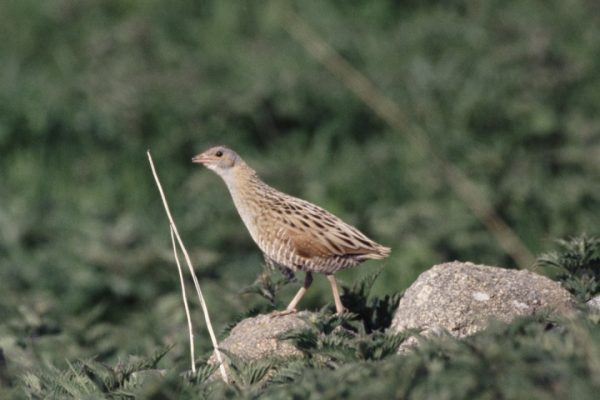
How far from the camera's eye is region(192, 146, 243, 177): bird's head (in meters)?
7.83

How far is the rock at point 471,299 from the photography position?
6520 mm

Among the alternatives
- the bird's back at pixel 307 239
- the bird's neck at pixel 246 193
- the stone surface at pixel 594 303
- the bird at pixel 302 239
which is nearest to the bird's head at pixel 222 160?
the bird's neck at pixel 246 193

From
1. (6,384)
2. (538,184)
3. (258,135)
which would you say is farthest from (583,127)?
(6,384)

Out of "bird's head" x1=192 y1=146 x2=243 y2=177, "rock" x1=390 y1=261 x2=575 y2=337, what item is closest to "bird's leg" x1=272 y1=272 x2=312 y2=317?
"rock" x1=390 y1=261 x2=575 y2=337

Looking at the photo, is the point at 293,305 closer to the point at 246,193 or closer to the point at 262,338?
the point at 262,338

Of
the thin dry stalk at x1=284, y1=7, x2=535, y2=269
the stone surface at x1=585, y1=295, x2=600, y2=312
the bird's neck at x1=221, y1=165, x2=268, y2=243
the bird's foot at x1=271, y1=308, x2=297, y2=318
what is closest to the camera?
the stone surface at x1=585, y1=295, x2=600, y2=312

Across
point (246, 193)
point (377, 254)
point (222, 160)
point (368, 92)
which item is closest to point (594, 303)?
point (377, 254)

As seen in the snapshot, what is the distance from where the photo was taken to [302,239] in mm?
7238

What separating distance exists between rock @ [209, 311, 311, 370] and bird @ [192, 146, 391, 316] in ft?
0.35

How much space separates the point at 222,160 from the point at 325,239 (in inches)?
35.9

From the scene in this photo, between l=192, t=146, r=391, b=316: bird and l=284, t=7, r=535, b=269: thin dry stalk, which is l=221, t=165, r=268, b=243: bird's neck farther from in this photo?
l=284, t=7, r=535, b=269: thin dry stalk

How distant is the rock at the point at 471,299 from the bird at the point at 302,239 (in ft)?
1.71

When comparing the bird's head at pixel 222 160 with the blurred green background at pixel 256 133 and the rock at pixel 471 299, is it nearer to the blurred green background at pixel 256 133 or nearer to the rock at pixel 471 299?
the blurred green background at pixel 256 133

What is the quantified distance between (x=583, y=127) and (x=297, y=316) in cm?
601
